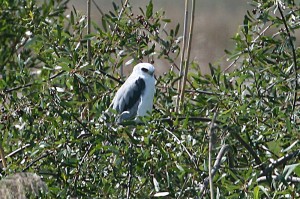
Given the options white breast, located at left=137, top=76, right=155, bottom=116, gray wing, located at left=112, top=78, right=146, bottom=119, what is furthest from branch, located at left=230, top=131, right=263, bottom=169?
gray wing, located at left=112, top=78, right=146, bottom=119

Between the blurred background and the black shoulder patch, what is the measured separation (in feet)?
18.5

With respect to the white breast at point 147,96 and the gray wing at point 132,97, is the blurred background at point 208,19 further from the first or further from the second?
the white breast at point 147,96

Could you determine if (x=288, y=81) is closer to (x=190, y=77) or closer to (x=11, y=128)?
(x=190, y=77)

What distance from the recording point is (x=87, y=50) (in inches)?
144

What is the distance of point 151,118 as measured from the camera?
10.3ft

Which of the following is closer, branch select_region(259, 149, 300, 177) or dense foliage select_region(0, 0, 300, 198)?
branch select_region(259, 149, 300, 177)

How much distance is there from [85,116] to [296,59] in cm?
98

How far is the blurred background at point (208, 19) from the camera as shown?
38.3 ft

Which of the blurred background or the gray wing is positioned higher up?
the blurred background

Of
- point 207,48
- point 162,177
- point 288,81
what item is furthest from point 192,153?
point 207,48

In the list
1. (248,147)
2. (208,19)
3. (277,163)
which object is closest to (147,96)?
(248,147)

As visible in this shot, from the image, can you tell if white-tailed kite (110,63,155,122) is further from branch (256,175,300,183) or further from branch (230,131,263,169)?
branch (256,175,300,183)

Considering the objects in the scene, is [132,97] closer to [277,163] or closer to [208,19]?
[277,163]

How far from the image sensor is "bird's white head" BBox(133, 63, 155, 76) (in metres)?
4.58
